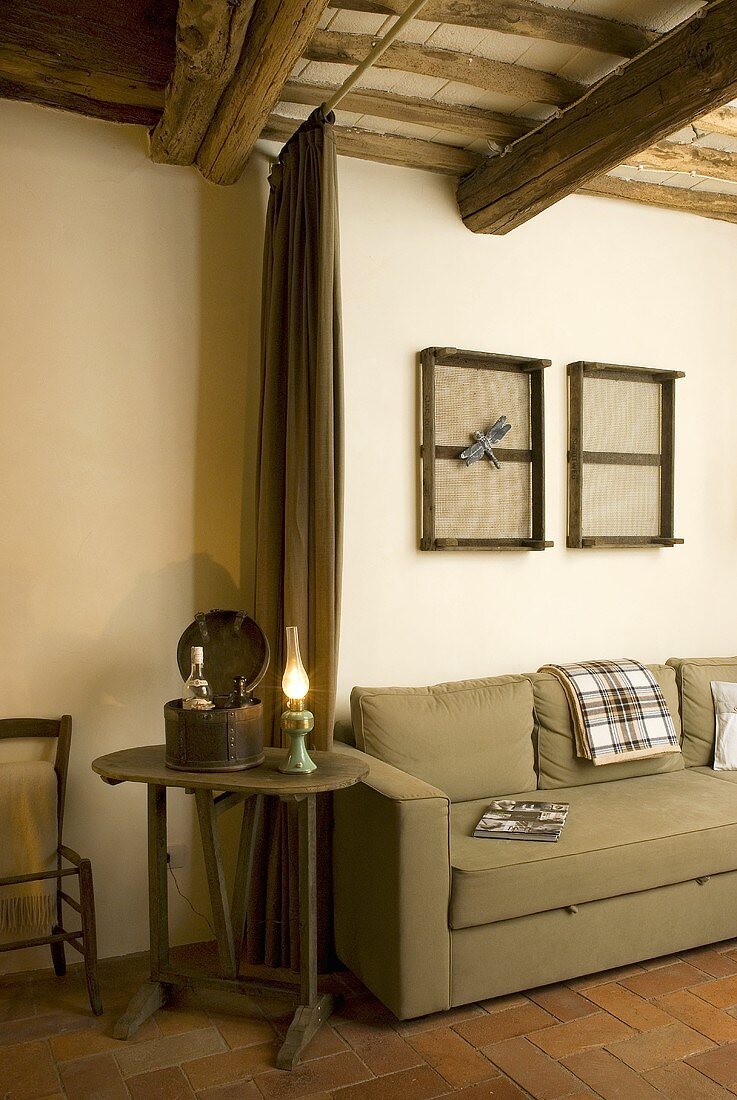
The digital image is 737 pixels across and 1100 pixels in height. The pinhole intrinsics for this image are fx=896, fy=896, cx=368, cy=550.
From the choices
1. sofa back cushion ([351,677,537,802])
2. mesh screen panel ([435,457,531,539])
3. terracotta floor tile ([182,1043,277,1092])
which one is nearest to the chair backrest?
terracotta floor tile ([182,1043,277,1092])

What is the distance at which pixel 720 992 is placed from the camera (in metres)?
2.69

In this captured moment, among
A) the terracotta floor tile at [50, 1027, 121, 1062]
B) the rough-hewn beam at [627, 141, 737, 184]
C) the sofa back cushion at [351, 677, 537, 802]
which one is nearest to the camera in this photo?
the terracotta floor tile at [50, 1027, 121, 1062]

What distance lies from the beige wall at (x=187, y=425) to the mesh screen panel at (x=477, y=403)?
12cm

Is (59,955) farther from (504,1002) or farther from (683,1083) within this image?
(683,1083)

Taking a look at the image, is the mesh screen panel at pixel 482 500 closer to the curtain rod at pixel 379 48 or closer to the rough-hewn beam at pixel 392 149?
the rough-hewn beam at pixel 392 149

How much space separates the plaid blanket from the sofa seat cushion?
0.16m

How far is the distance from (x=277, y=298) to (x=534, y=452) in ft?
4.12

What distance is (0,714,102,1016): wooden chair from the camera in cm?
256

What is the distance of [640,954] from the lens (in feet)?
9.20

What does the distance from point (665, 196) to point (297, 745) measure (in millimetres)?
2797

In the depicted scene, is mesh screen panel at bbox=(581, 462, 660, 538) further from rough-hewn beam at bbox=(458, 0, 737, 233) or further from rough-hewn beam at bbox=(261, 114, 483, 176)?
rough-hewn beam at bbox=(261, 114, 483, 176)

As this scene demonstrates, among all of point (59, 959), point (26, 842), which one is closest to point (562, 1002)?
point (59, 959)

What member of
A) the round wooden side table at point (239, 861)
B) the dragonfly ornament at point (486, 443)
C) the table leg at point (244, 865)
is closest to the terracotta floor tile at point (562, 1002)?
the round wooden side table at point (239, 861)

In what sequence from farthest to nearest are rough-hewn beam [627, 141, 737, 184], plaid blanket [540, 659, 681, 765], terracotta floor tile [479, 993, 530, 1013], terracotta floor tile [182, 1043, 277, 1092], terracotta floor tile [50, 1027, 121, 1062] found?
rough-hewn beam [627, 141, 737, 184], plaid blanket [540, 659, 681, 765], terracotta floor tile [479, 993, 530, 1013], terracotta floor tile [50, 1027, 121, 1062], terracotta floor tile [182, 1043, 277, 1092]
